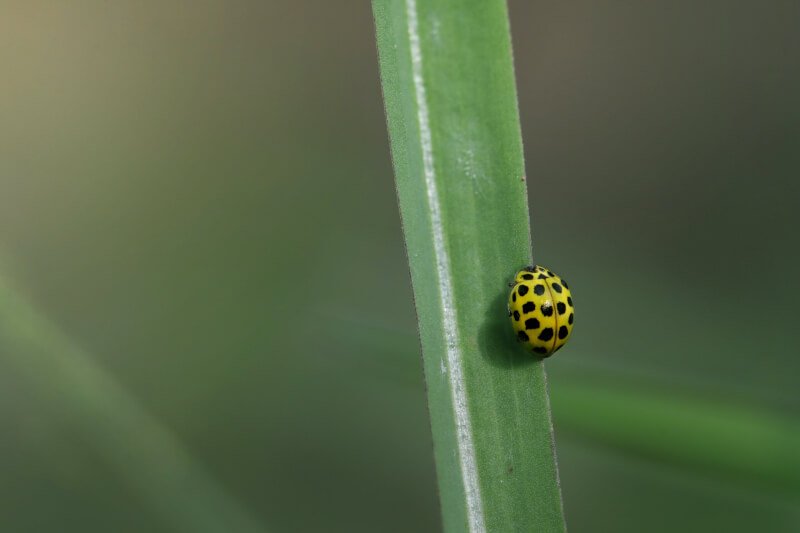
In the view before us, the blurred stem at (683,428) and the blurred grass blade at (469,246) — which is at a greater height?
the blurred grass blade at (469,246)

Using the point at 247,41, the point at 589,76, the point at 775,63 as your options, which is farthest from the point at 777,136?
the point at 247,41

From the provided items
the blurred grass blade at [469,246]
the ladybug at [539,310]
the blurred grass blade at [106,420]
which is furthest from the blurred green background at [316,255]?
the blurred grass blade at [469,246]

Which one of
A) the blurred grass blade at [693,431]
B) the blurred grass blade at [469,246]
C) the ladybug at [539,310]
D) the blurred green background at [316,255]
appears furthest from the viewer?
the blurred green background at [316,255]

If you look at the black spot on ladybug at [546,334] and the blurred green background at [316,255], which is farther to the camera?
the blurred green background at [316,255]

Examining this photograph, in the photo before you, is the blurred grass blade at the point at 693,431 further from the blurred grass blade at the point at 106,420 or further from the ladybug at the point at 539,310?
the blurred grass blade at the point at 106,420

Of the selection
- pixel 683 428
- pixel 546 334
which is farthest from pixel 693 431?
pixel 546 334

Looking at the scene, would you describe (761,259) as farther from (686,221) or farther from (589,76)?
(589,76)

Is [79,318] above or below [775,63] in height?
below
